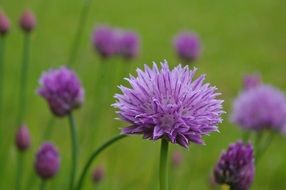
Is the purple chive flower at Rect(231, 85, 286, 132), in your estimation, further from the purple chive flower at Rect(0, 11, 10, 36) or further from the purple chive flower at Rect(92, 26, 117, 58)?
the purple chive flower at Rect(0, 11, 10, 36)

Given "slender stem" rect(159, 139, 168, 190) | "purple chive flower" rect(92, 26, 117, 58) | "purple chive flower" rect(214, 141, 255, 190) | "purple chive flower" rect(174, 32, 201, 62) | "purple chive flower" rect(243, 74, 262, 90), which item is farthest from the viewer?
"purple chive flower" rect(174, 32, 201, 62)

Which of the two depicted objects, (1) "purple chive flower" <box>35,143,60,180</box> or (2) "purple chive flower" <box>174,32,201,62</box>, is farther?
(2) "purple chive flower" <box>174,32,201,62</box>

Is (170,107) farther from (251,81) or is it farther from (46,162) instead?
(251,81)

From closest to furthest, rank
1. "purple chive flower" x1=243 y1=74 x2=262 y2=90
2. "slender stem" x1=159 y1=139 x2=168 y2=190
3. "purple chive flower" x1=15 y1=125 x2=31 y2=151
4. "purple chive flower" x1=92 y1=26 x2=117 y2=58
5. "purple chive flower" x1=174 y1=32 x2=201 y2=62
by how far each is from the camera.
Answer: "slender stem" x1=159 y1=139 x2=168 y2=190, "purple chive flower" x1=15 y1=125 x2=31 y2=151, "purple chive flower" x1=243 y1=74 x2=262 y2=90, "purple chive flower" x1=92 y1=26 x2=117 y2=58, "purple chive flower" x1=174 y1=32 x2=201 y2=62

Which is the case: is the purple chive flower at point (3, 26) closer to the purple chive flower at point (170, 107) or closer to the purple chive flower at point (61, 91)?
the purple chive flower at point (61, 91)

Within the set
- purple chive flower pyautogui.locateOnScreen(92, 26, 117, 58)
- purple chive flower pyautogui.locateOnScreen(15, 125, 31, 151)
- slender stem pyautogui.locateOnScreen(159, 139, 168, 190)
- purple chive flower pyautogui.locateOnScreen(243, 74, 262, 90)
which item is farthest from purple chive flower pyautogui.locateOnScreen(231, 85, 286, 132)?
slender stem pyautogui.locateOnScreen(159, 139, 168, 190)

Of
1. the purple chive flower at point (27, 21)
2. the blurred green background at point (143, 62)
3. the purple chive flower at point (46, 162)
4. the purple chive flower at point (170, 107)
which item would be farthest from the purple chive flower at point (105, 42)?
the purple chive flower at point (170, 107)

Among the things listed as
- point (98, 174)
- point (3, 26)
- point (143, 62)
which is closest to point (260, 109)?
point (98, 174)

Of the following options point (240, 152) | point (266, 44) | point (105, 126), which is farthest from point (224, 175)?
point (266, 44)
